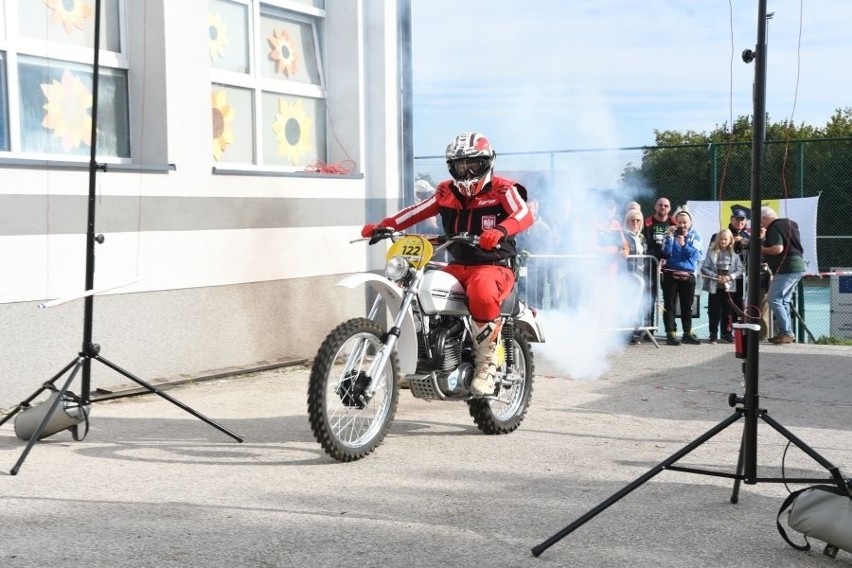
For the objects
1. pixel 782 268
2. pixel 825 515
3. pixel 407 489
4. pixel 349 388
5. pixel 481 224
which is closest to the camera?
pixel 825 515

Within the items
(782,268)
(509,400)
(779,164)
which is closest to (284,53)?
(509,400)

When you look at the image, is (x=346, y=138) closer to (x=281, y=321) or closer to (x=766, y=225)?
(x=281, y=321)

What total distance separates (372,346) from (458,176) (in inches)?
54.2

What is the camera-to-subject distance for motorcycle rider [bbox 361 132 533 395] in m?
7.07

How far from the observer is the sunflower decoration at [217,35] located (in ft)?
34.0

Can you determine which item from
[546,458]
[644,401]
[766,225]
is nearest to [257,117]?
[644,401]

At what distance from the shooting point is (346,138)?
1184cm

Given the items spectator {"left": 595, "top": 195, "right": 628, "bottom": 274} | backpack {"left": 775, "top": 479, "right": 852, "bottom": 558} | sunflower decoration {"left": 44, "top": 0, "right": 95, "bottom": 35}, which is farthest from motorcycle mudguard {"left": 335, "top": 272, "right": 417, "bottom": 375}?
spectator {"left": 595, "top": 195, "right": 628, "bottom": 274}

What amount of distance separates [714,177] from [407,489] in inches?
559

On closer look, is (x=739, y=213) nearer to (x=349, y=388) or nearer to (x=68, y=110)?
(x=68, y=110)

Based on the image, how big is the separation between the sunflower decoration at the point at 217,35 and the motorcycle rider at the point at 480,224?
153 inches

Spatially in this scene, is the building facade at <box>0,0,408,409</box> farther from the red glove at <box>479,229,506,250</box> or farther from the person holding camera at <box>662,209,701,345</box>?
the person holding camera at <box>662,209,701,345</box>

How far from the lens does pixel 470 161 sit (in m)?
7.20

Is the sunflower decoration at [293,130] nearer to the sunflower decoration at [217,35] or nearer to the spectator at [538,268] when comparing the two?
the sunflower decoration at [217,35]
